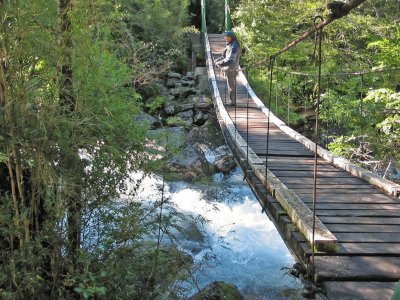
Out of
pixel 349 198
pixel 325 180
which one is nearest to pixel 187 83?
pixel 325 180

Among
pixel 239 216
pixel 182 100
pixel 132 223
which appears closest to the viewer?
pixel 132 223

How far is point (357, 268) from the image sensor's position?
2043 mm

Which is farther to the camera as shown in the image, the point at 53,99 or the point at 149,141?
the point at 149,141

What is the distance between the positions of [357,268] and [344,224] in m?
0.58

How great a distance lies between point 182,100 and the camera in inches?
391

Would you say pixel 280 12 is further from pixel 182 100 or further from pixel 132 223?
pixel 132 223

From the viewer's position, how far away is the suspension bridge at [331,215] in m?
1.96

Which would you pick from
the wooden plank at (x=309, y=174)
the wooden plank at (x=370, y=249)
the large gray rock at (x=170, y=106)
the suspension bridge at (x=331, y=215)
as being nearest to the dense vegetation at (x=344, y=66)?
the suspension bridge at (x=331, y=215)

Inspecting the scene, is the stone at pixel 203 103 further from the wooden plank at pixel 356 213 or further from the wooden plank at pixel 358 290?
the wooden plank at pixel 358 290

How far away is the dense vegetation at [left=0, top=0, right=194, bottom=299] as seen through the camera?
1941 millimetres

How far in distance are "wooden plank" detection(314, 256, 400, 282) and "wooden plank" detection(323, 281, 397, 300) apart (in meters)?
0.03

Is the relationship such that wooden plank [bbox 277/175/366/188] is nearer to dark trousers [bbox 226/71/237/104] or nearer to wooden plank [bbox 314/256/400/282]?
wooden plank [bbox 314/256/400/282]

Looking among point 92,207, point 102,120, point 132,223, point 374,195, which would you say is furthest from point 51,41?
point 374,195

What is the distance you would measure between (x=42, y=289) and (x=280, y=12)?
24.8ft
